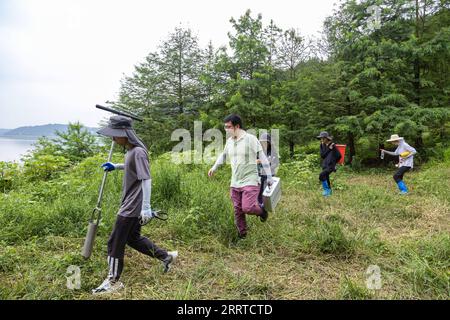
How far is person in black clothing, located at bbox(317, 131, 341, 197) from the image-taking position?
8000mm

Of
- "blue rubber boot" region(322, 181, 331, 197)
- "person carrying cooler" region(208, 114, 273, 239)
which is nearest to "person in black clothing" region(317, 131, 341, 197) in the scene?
"blue rubber boot" region(322, 181, 331, 197)

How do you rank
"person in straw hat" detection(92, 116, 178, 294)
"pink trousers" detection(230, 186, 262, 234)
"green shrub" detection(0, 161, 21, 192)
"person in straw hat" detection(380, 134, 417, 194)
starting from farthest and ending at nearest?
"person in straw hat" detection(380, 134, 417, 194) < "green shrub" detection(0, 161, 21, 192) < "pink trousers" detection(230, 186, 262, 234) < "person in straw hat" detection(92, 116, 178, 294)

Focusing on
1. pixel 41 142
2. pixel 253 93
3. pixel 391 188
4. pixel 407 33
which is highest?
pixel 407 33

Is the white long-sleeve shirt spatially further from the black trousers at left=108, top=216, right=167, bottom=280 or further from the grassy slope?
the black trousers at left=108, top=216, right=167, bottom=280

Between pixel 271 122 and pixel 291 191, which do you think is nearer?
pixel 291 191

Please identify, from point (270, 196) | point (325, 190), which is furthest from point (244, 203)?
point (325, 190)

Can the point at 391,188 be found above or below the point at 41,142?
below

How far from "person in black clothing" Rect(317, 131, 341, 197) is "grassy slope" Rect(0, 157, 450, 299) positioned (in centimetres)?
143

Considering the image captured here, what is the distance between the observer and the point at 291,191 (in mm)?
8305

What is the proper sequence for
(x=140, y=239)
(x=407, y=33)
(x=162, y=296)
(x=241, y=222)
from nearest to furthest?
(x=162, y=296), (x=140, y=239), (x=241, y=222), (x=407, y=33)
